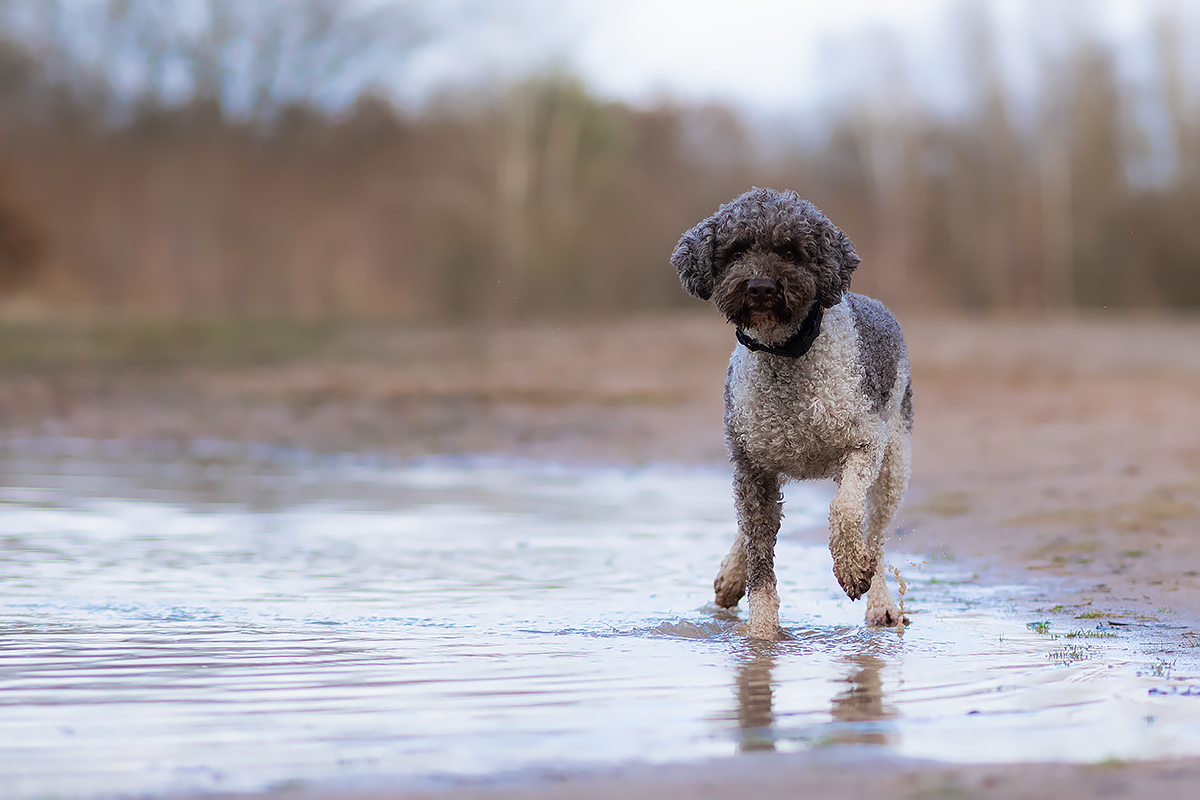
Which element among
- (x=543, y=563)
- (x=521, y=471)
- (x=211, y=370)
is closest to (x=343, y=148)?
(x=211, y=370)

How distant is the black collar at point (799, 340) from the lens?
5.27 metres

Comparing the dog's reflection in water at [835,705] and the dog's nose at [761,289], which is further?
the dog's nose at [761,289]

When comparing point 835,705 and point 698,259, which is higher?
point 698,259

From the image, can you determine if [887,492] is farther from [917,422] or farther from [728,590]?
[917,422]

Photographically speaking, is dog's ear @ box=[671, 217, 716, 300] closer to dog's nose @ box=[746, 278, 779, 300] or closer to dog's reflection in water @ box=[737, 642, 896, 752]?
dog's nose @ box=[746, 278, 779, 300]

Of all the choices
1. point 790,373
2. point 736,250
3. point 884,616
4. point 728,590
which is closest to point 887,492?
point 884,616

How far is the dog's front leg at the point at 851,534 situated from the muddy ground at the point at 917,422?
89 cm

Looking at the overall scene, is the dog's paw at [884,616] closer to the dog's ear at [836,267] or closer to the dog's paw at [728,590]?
the dog's paw at [728,590]

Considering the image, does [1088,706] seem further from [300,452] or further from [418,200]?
[418,200]

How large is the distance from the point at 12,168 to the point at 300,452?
1011 centimetres

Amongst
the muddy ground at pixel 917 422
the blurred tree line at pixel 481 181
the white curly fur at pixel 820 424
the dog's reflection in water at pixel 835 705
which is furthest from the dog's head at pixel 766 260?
the blurred tree line at pixel 481 181

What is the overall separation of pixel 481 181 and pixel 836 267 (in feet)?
59.5

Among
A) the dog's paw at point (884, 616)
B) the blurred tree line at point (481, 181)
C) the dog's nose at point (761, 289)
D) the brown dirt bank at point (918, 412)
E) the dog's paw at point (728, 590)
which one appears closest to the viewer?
the dog's nose at point (761, 289)

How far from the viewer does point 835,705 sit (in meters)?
4.16
